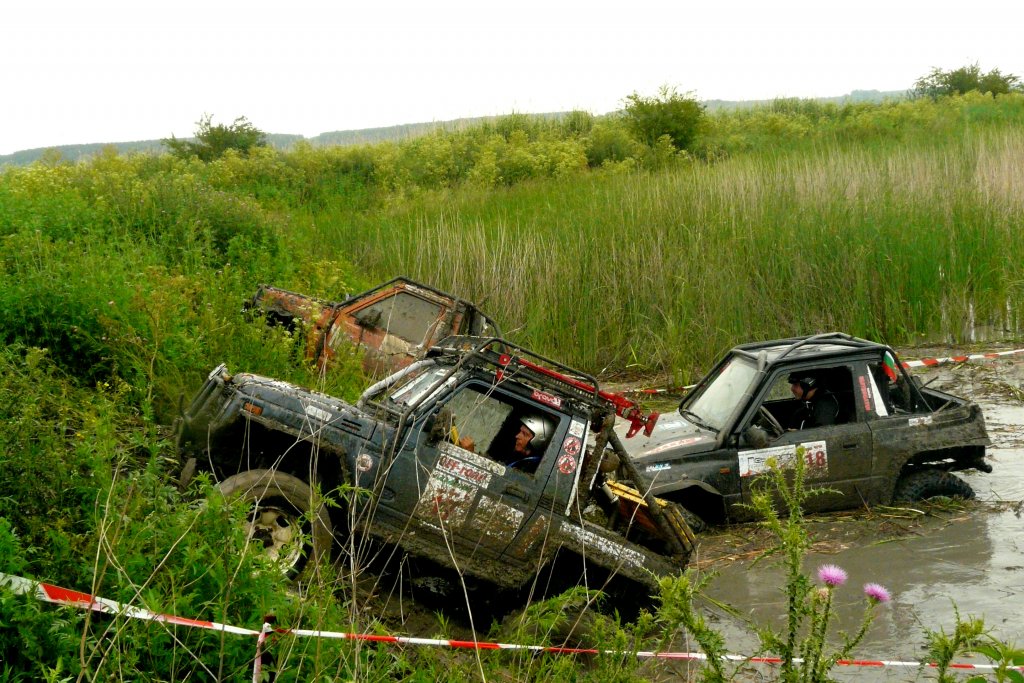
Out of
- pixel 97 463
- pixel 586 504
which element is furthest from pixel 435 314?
pixel 97 463

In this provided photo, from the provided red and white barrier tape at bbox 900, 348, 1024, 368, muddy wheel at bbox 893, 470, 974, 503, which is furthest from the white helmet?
red and white barrier tape at bbox 900, 348, 1024, 368

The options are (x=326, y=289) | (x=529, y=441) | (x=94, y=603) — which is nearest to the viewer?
(x=94, y=603)

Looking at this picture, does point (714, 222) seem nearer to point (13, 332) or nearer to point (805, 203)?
point (805, 203)

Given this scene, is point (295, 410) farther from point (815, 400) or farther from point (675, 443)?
point (815, 400)

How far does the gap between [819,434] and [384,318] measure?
542 cm

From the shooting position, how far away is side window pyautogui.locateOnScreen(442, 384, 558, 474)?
7.15 metres

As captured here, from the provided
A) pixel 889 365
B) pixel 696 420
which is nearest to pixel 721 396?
pixel 696 420

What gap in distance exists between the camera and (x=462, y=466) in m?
6.84

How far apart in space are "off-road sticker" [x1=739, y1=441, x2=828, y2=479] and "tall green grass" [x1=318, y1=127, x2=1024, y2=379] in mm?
5914

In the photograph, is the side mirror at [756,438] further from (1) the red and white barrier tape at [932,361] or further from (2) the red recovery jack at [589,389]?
(1) the red and white barrier tape at [932,361]

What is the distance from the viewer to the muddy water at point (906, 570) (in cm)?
736

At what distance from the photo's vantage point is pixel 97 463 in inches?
192

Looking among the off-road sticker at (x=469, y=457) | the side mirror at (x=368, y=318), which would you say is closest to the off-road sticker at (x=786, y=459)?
the off-road sticker at (x=469, y=457)

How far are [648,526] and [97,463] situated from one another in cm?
386
